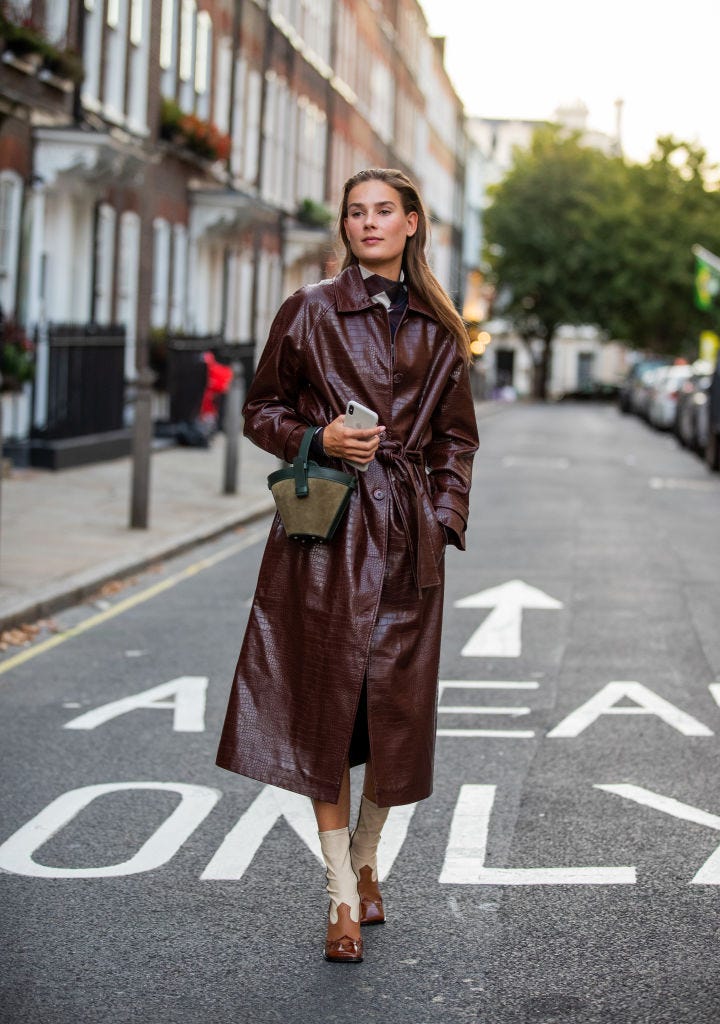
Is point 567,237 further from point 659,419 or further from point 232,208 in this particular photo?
point 232,208

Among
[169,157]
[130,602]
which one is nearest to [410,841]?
[130,602]

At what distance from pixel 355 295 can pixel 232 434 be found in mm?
13247

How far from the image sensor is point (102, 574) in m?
11.6

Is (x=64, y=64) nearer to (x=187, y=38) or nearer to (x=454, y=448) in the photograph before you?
(x=187, y=38)

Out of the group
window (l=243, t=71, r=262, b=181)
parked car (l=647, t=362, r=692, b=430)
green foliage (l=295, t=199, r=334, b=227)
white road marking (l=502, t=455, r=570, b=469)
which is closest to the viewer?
white road marking (l=502, t=455, r=570, b=469)

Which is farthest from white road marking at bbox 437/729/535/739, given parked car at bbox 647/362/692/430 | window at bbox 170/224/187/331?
parked car at bbox 647/362/692/430

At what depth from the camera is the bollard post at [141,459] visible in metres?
14.0

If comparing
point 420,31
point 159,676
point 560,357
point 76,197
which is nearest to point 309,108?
point 76,197

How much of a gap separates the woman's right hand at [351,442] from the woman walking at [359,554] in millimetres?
36

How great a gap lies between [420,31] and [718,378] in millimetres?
46060

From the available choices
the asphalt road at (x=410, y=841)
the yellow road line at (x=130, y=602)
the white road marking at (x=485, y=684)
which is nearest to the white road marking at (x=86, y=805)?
the asphalt road at (x=410, y=841)

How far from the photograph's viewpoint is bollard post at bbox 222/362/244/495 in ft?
56.9

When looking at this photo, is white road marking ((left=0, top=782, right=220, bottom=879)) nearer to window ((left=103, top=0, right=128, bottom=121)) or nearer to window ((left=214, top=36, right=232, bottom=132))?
window ((left=103, top=0, right=128, bottom=121))

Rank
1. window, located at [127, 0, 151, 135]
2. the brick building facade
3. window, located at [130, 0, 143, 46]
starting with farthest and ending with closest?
window, located at [127, 0, 151, 135]
window, located at [130, 0, 143, 46]
the brick building facade
